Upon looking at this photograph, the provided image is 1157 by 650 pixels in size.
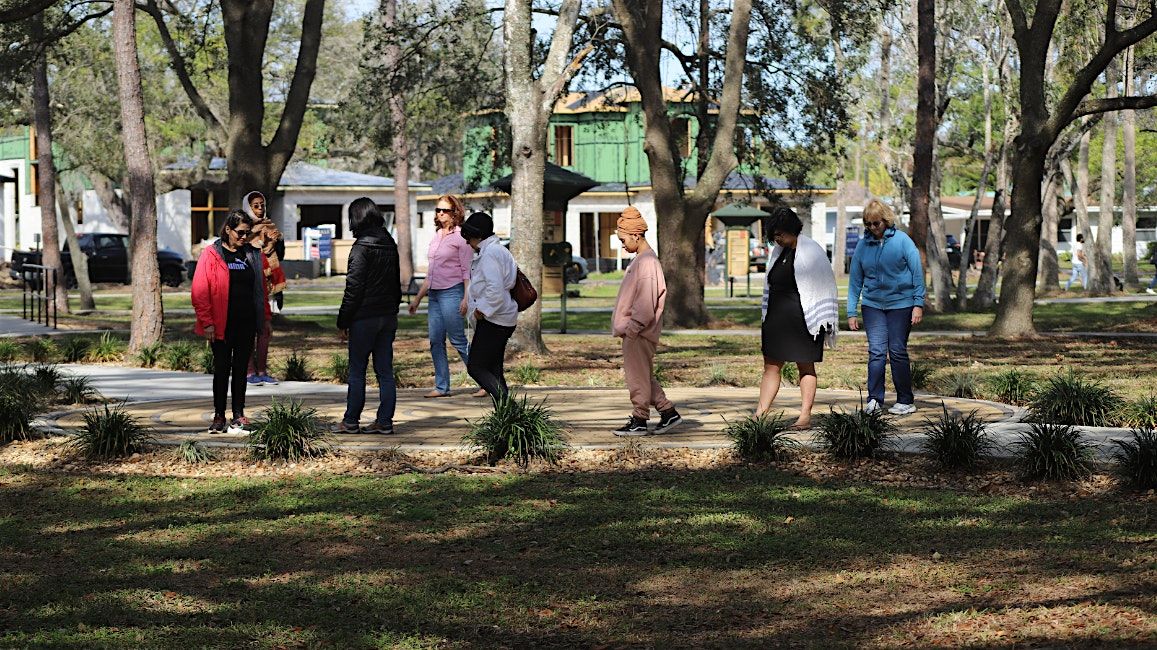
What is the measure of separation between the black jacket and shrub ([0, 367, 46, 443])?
2479mm

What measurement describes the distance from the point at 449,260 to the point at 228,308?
287 cm

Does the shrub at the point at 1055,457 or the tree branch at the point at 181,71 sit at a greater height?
the tree branch at the point at 181,71

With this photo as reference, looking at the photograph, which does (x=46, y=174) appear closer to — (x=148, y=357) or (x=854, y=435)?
(x=148, y=357)

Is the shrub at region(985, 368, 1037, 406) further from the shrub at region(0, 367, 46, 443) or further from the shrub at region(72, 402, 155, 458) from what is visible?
the shrub at region(0, 367, 46, 443)

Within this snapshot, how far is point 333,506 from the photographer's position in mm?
8695

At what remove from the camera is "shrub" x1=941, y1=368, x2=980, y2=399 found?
1375cm

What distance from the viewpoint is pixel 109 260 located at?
43531 millimetres

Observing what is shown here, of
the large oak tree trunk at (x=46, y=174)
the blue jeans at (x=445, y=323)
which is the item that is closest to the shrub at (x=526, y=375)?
the blue jeans at (x=445, y=323)

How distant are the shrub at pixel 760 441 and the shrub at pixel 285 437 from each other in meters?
2.77

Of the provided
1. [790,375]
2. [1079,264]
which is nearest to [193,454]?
[790,375]

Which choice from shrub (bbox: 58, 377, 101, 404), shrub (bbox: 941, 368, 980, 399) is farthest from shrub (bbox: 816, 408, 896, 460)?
shrub (bbox: 58, 377, 101, 404)

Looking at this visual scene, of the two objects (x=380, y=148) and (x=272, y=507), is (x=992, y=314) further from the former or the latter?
(x=272, y=507)

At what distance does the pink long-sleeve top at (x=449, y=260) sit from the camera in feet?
43.2

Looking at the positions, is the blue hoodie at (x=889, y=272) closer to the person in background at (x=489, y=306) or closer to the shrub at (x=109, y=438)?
the person in background at (x=489, y=306)
